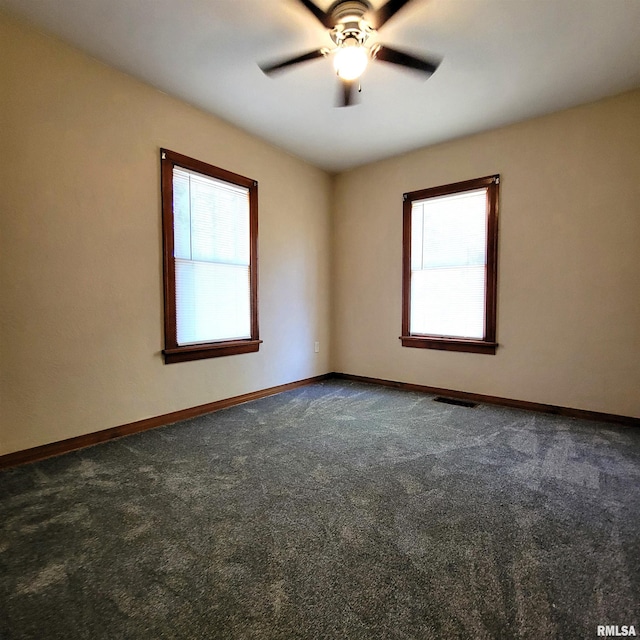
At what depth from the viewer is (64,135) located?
232 cm

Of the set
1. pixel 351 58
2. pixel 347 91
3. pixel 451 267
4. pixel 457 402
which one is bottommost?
pixel 457 402

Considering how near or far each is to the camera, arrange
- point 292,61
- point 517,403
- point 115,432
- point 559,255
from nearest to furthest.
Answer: point 292,61 → point 115,432 → point 559,255 → point 517,403

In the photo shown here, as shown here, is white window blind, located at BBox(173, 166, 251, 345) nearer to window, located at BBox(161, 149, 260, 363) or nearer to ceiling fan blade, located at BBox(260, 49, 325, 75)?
window, located at BBox(161, 149, 260, 363)

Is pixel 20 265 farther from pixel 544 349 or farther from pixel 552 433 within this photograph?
pixel 544 349

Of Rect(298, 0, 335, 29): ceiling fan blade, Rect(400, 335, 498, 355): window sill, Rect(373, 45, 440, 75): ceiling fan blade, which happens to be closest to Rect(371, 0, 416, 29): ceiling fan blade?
Rect(373, 45, 440, 75): ceiling fan blade

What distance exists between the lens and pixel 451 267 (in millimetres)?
3703

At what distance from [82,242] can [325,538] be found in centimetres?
239

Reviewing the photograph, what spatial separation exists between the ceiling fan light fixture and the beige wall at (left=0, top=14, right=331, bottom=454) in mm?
1565

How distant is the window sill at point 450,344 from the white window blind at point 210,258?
5.98 feet

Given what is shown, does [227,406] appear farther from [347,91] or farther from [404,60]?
[404,60]

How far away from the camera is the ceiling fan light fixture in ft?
6.61

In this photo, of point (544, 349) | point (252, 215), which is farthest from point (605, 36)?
point (252, 215)

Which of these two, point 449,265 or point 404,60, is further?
point 449,265

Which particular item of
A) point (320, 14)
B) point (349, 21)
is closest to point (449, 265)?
point (349, 21)
